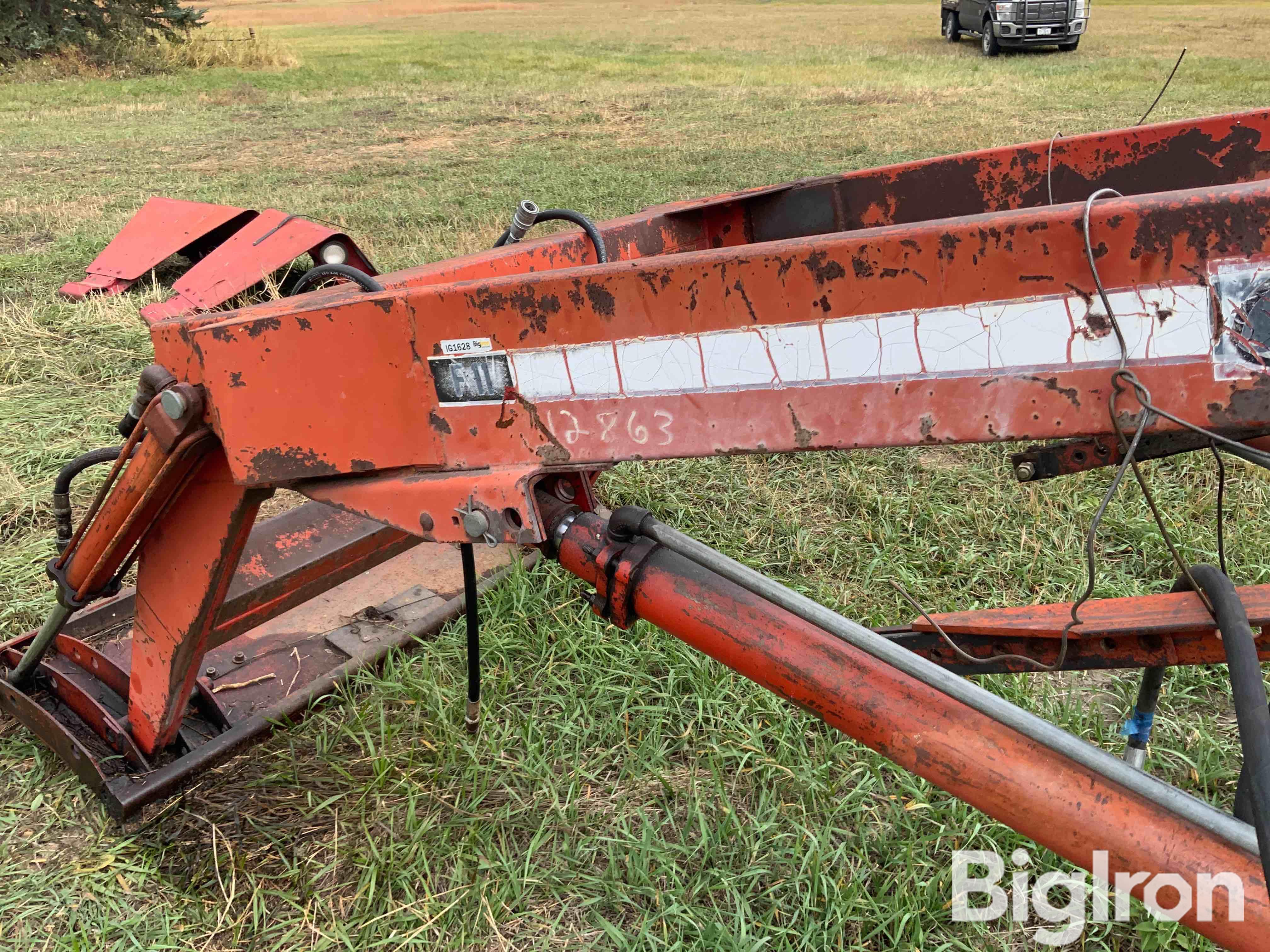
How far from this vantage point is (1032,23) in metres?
18.4

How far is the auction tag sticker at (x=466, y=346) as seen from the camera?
1.48 m

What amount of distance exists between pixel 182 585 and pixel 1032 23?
20258 millimetres

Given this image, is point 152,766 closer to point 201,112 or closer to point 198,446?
point 198,446

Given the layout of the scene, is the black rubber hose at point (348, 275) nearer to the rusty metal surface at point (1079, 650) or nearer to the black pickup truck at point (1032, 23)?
the rusty metal surface at point (1079, 650)

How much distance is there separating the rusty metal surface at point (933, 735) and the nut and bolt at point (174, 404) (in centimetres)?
71

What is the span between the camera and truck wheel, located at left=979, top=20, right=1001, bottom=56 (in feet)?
62.0

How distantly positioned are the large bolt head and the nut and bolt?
0.59 m

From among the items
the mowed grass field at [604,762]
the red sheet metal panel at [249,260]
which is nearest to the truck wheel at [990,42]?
the mowed grass field at [604,762]

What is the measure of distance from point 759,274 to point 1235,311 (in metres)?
0.54

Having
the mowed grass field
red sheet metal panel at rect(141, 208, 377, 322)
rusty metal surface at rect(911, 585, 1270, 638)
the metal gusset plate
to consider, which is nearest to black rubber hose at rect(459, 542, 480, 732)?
the mowed grass field

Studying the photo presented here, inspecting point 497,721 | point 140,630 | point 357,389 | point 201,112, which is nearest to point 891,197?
point 357,389

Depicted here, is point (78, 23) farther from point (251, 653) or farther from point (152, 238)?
point (251, 653)

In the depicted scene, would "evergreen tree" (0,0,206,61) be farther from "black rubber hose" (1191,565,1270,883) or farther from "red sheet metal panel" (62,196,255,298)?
"black rubber hose" (1191,565,1270,883)

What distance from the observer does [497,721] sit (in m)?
2.73
